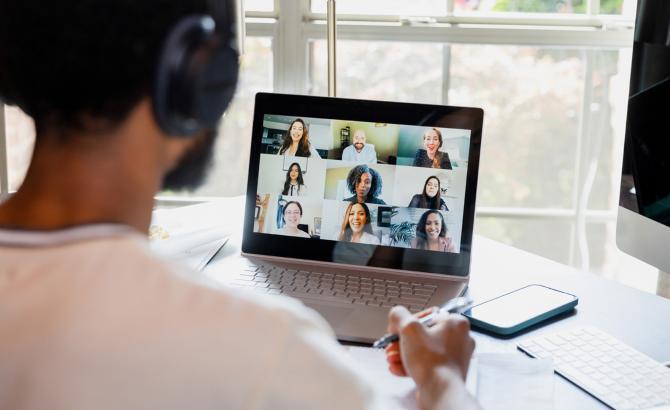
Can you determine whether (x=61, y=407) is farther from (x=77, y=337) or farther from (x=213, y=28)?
(x=213, y=28)

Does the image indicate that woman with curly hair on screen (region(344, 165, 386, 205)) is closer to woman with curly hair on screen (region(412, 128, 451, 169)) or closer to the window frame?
woman with curly hair on screen (region(412, 128, 451, 169))

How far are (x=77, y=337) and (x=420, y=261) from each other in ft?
2.65

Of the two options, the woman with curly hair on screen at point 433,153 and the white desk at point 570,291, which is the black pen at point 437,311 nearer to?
the white desk at point 570,291

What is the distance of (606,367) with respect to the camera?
938 mm

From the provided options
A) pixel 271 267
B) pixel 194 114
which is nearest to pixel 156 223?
pixel 271 267

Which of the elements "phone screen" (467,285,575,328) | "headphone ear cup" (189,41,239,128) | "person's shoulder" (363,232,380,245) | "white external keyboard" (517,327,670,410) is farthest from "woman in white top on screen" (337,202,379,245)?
"headphone ear cup" (189,41,239,128)

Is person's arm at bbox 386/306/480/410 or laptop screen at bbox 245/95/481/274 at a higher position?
laptop screen at bbox 245/95/481/274

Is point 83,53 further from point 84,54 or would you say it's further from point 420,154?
point 420,154

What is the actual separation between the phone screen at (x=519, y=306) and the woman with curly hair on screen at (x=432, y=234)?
0.13 m

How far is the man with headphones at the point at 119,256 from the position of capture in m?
0.49

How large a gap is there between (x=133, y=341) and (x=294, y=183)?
811mm

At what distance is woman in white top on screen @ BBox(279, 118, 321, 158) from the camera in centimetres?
128

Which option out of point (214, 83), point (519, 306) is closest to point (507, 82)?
point (519, 306)

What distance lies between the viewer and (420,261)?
1.23 m
